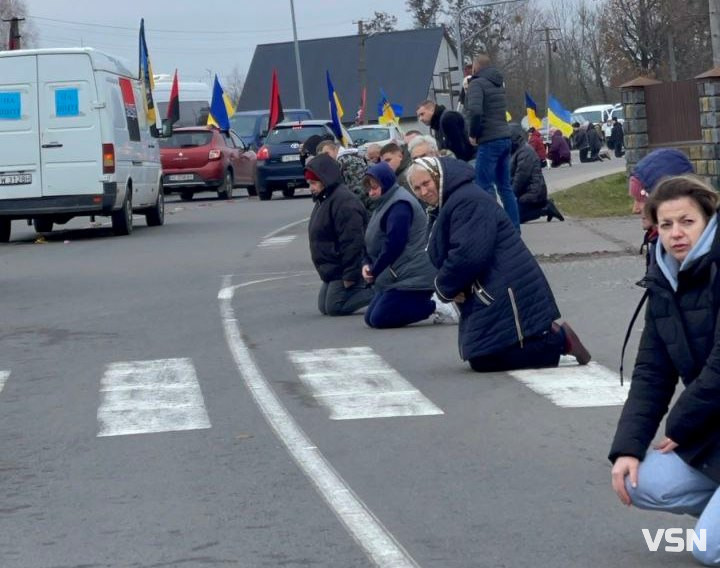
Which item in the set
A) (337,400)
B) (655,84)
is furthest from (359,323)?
(655,84)

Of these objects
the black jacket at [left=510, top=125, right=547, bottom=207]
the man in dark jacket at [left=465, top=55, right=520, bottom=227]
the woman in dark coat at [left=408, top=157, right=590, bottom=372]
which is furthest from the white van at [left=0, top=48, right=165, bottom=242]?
the woman in dark coat at [left=408, top=157, right=590, bottom=372]

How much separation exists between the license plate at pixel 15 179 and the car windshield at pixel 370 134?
1572cm

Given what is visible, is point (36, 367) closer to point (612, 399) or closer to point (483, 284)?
point (483, 284)

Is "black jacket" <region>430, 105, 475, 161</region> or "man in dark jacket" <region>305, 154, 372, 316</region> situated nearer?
"man in dark jacket" <region>305, 154, 372, 316</region>

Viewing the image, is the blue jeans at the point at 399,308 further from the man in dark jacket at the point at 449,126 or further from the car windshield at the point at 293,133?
the car windshield at the point at 293,133

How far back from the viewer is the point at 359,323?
1354cm

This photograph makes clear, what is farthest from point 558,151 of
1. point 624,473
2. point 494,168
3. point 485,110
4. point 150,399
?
point 624,473

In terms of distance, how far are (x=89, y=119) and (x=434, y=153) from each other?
10.2 meters

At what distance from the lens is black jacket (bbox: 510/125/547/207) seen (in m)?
22.2

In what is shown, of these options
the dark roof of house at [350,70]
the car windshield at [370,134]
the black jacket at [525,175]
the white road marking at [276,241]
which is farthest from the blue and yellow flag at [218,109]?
the dark roof of house at [350,70]

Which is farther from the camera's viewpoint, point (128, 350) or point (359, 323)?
point (359, 323)

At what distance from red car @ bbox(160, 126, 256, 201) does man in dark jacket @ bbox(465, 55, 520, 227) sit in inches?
700

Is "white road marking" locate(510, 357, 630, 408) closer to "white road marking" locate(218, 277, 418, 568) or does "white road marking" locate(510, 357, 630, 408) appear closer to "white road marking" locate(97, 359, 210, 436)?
"white road marking" locate(218, 277, 418, 568)

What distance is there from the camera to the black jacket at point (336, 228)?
1393cm
